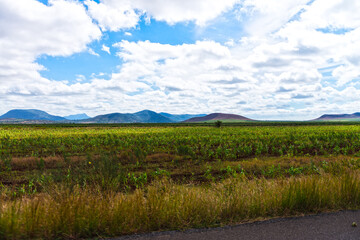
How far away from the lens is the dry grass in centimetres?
408

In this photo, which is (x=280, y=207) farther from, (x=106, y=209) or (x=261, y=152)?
(x=261, y=152)

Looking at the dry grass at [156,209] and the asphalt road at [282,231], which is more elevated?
the dry grass at [156,209]

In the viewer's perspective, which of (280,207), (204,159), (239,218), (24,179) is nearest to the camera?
(239,218)

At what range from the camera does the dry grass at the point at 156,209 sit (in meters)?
4.08

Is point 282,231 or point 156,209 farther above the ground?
point 156,209

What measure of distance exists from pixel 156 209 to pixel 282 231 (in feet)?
8.35

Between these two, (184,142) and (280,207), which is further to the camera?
(184,142)

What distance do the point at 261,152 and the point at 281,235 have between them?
16.2 m

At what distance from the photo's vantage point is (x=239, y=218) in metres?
4.80

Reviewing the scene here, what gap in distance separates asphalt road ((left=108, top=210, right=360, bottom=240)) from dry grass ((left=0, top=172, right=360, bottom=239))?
0.94 feet

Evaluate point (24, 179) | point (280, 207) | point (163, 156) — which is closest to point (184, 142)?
point (163, 156)

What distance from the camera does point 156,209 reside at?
471 centimetres

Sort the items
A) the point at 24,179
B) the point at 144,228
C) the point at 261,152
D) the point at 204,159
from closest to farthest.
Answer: the point at 144,228, the point at 24,179, the point at 204,159, the point at 261,152

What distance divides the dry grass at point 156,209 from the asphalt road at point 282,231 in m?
0.29
